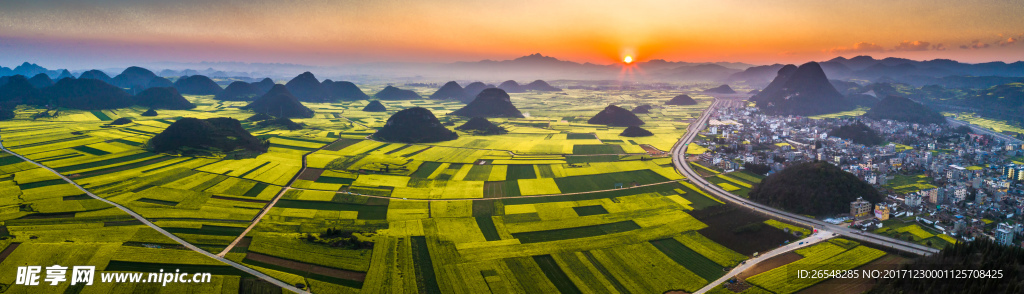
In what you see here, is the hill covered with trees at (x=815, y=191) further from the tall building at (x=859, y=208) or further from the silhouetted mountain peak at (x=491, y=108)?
the silhouetted mountain peak at (x=491, y=108)

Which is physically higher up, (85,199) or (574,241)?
(85,199)

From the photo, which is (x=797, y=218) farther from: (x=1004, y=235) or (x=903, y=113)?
(x=903, y=113)

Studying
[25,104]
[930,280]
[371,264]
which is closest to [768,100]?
[930,280]

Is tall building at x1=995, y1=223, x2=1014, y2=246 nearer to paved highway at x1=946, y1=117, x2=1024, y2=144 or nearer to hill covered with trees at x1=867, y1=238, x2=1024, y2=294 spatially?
hill covered with trees at x1=867, y1=238, x2=1024, y2=294

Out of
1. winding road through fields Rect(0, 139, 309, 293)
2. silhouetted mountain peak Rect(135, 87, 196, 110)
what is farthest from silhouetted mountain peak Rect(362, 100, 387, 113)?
winding road through fields Rect(0, 139, 309, 293)

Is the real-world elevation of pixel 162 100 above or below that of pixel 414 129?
above

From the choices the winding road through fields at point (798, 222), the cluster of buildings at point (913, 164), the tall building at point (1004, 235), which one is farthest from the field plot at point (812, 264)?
the tall building at point (1004, 235)

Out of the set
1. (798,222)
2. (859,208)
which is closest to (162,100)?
(798,222)

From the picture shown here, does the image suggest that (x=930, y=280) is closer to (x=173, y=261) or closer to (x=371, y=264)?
(x=371, y=264)
